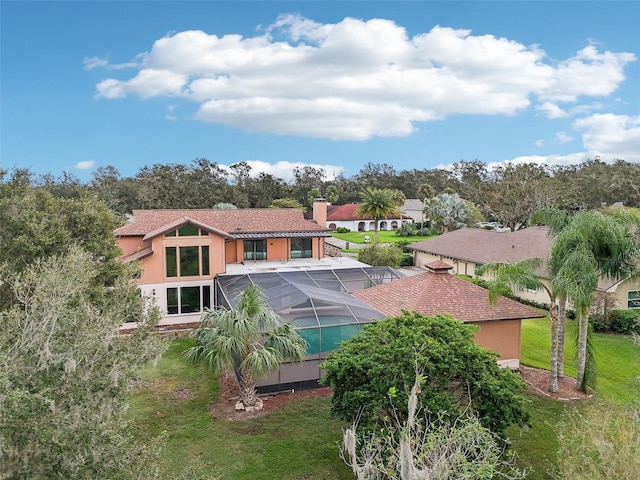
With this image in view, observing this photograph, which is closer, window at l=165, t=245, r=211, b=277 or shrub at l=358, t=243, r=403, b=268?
window at l=165, t=245, r=211, b=277

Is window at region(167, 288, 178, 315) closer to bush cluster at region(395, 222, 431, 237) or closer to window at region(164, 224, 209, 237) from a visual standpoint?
window at region(164, 224, 209, 237)

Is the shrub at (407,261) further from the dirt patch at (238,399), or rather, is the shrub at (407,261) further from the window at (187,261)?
the dirt patch at (238,399)

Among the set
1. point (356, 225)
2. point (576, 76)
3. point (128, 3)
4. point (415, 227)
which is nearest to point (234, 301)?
point (128, 3)

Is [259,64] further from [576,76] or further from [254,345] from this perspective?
[576,76]

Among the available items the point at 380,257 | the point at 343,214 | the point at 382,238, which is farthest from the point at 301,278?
the point at 343,214

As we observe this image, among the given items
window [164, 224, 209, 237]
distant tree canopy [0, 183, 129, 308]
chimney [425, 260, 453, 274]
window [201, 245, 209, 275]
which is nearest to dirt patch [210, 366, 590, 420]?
chimney [425, 260, 453, 274]

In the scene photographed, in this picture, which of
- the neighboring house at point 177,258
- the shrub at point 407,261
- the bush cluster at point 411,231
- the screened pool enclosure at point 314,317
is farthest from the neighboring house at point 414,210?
the screened pool enclosure at point 314,317

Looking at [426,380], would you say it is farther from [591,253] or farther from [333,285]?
[333,285]
